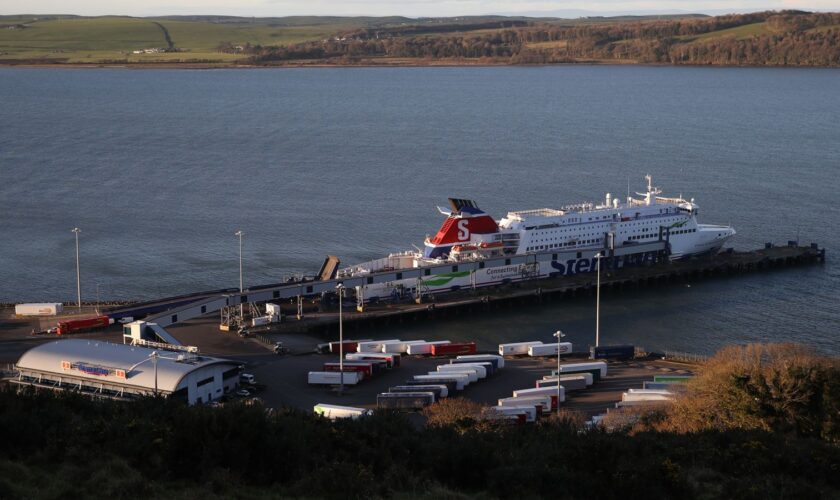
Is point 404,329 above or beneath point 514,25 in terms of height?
beneath

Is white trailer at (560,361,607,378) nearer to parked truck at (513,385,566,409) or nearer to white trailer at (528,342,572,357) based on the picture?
parked truck at (513,385,566,409)

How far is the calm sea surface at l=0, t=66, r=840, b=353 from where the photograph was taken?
34.3 meters

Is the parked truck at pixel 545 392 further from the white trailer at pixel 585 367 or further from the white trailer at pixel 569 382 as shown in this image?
the white trailer at pixel 585 367

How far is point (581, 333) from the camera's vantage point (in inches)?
1216

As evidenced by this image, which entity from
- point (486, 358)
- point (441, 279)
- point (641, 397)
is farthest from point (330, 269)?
point (641, 397)

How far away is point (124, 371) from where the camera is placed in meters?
22.0

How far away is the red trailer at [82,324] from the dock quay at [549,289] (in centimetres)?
446

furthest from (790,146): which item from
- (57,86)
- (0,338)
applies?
(57,86)

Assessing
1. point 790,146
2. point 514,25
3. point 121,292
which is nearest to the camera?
point 121,292

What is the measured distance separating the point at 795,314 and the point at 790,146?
35659 mm

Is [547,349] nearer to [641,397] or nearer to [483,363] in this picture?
[483,363]

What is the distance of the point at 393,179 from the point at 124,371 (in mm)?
32979

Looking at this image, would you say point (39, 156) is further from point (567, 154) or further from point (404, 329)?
point (404, 329)

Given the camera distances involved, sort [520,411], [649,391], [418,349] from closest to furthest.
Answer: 1. [520,411]
2. [649,391]
3. [418,349]
